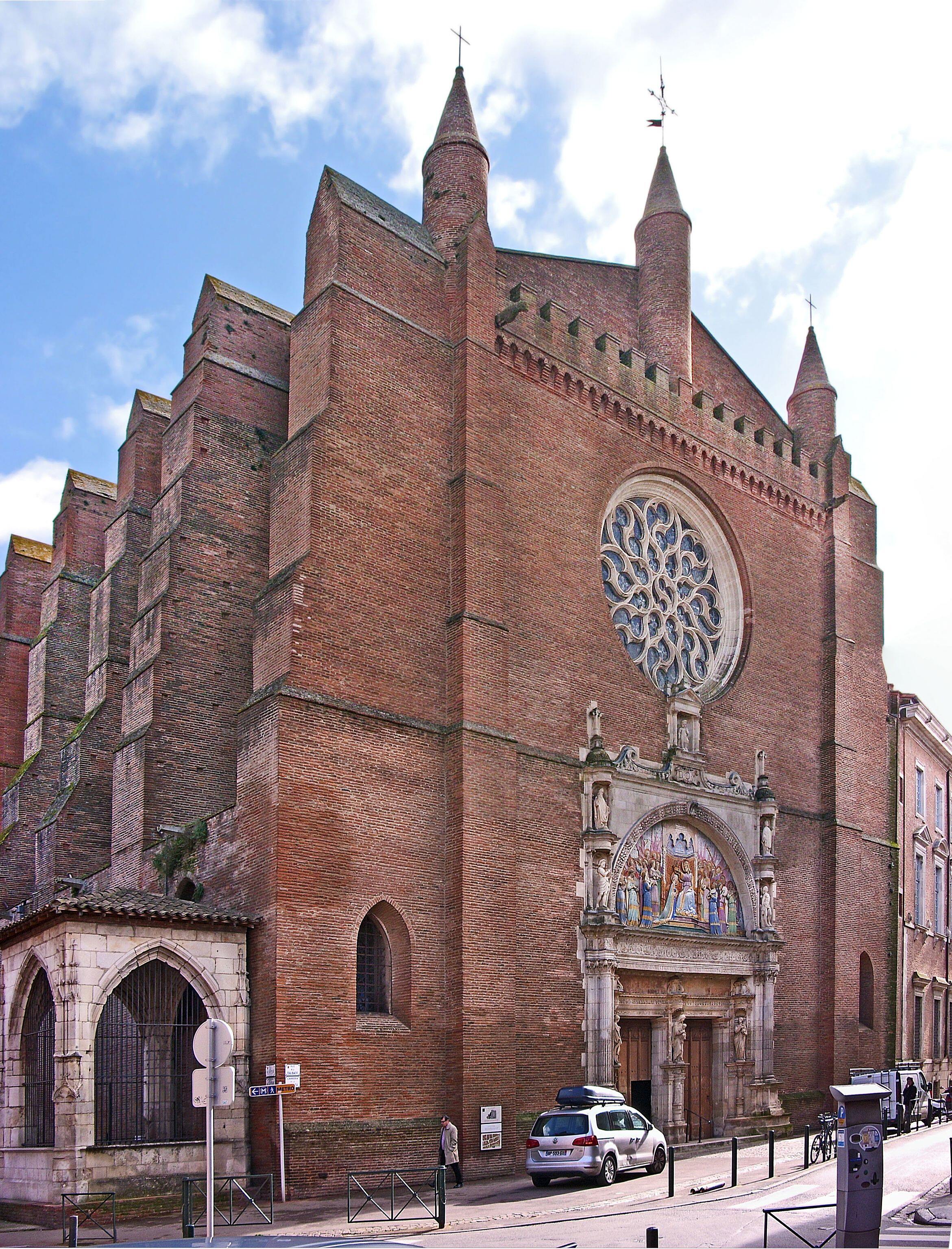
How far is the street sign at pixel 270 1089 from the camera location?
16.9 meters

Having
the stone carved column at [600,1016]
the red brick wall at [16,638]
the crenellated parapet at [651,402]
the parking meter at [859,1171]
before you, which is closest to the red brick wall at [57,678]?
the red brick wall at [16,638]

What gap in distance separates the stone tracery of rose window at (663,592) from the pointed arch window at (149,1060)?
1067 cm

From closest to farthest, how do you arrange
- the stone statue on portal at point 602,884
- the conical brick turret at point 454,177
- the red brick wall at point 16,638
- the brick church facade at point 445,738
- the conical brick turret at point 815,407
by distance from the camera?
the brick church facade at point 445,738
the stone statue on portal at point 602,884
the conical brick turret at point 454,177
the conical brick turret at point 815,407
the red brick wall at point 16,638

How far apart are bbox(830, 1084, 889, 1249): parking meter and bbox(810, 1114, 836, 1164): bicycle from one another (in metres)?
10.1

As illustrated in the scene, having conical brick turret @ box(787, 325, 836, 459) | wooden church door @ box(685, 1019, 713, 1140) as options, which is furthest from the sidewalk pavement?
conical brick turret @ box(787, 325, 836, 459)

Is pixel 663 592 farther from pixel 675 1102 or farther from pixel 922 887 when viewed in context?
pixel 922 887

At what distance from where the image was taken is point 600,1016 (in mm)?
21531

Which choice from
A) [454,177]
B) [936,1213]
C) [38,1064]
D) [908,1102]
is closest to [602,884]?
[936,1213]

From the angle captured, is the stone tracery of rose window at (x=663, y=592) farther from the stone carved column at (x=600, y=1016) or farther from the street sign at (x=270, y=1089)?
the street sign at (x=270, y=1089)

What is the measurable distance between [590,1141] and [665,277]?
1804 centimetres

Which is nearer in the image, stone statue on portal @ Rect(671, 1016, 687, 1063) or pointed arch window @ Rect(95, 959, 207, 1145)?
pointed arch window @ Rect(95, 959, 207, 1145)

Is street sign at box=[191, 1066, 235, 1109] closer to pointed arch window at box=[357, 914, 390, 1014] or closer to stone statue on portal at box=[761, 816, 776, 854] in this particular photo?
pointed arch window at box=[357, 914, 390, 1014]

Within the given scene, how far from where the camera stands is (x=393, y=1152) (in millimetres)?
18078

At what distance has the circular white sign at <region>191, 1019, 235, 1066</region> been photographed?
37.8ft
